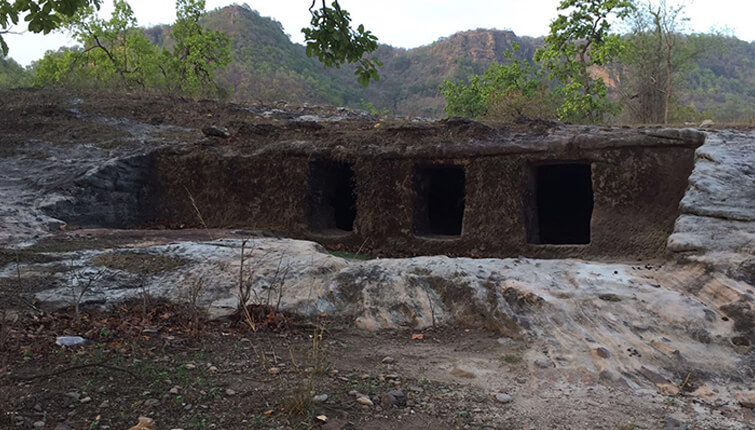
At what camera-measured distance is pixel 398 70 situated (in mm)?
56625

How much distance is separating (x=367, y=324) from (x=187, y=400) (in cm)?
192

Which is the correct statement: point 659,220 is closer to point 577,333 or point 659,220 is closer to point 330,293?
point 577,333

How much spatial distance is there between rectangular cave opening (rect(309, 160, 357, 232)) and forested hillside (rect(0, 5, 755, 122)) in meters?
18.3

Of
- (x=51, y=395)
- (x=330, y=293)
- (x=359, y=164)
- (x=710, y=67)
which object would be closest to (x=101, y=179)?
(x=359, y=164)

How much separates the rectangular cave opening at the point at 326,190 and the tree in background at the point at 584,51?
373 inches

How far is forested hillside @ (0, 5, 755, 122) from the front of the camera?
35.2m

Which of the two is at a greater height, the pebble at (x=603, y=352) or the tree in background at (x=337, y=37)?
the tree in background at (x=337, y=37)

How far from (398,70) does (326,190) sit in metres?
49.7

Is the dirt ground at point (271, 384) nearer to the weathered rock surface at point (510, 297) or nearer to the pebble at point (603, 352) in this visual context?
the weathered rock surface at point (510, 297)

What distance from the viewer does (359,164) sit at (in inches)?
331

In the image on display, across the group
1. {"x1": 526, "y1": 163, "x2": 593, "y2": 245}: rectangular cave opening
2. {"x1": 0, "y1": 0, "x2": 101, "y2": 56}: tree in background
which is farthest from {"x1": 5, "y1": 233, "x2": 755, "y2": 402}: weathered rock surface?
{"x1": 526, "y1": 163, "x2": 593, "y2": 245}: rectangular cave opening

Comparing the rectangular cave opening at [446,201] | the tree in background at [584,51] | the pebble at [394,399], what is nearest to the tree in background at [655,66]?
the tree in background at [584,51]

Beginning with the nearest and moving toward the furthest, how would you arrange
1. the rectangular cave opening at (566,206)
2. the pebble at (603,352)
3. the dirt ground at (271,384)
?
the dirt ground at (271,384) < the pebble at (603,352) < the rectangular cave opening at (566,206)

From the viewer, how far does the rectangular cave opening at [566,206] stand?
9.77 meters
